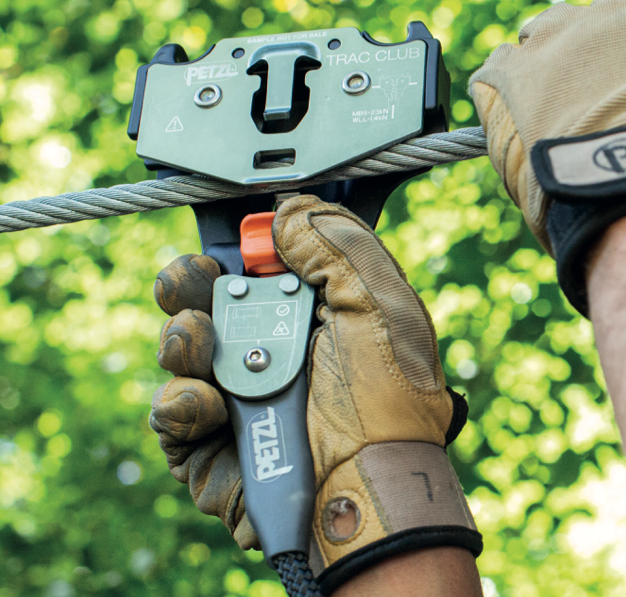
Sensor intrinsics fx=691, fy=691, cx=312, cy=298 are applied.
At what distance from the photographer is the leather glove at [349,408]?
1029 mm

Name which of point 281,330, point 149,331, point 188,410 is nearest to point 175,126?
point 281,330

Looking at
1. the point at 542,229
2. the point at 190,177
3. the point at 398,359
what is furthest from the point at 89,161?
the point at 542,229

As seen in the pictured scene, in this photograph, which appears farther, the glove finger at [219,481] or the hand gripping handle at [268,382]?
the glove finger at [219,481]

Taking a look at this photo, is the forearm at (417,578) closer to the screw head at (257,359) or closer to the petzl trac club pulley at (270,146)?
the petzl trac club pulley at (270,146)

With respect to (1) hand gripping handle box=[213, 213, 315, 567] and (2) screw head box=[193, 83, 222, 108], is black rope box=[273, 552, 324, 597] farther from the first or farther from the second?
(2) screw head box=[193, 83, 222, 108]

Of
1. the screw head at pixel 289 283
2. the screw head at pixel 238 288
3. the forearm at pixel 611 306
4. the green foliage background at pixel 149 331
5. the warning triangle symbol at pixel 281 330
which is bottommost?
the green foliage background at pixel 149 331

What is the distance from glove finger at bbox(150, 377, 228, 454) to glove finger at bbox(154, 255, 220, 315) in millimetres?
156

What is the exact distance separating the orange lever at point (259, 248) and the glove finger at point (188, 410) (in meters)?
0.25

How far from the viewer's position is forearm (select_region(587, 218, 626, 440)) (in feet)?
2.14

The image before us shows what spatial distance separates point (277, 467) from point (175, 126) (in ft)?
2.39

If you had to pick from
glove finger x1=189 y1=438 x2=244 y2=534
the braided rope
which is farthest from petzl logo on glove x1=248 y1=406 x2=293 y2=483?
the braided rope

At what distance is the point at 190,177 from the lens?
1381mm

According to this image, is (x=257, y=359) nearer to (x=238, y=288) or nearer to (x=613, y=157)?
(x=238, y=288)

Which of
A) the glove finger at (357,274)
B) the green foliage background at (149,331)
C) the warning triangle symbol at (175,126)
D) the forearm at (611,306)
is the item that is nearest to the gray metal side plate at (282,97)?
the warning triangle symbol at (175,126)
